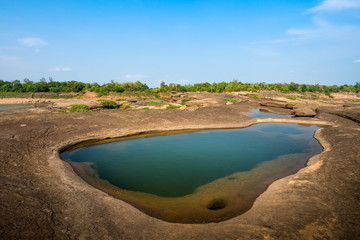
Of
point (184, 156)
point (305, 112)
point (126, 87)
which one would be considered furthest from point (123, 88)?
point (184, 156)

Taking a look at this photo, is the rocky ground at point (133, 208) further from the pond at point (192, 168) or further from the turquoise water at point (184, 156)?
the turquoise water at point (184, 156)

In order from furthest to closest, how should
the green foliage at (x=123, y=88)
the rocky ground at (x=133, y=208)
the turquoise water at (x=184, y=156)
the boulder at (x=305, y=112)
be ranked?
1. the green foliage at (x=123, y=88)
2. the boulder at (x=305, y=112)
3. the turquoise water at (x=184, y=156)
4. the rocky ground at (x=133, y=208)

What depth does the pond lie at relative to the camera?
22.5ft

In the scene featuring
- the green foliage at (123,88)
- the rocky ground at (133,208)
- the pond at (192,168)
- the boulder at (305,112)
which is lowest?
the pond at (192,168)

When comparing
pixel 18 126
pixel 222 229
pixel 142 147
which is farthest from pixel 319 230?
pixel 18 126

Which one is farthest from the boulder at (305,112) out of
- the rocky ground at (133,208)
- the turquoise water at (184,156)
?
the rocky ground at (133,208)

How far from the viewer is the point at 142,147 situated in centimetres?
1330

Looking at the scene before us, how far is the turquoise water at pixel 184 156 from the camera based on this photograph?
8.70m

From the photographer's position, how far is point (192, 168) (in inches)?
400

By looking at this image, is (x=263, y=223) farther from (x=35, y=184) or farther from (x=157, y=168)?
(x=35, y=184)

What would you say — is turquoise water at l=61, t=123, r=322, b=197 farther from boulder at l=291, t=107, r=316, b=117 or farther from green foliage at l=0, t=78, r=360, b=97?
green foliage at l=0, t=78, r=360, b=97

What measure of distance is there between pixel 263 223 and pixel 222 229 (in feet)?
3.65

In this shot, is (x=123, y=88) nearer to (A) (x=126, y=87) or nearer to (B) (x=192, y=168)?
(A) (x=126, y=87)

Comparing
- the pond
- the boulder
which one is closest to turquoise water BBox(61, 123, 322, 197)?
the pond
